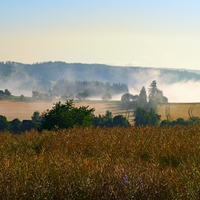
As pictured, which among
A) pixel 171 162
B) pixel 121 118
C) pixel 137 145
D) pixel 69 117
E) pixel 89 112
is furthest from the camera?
pixel 121 118

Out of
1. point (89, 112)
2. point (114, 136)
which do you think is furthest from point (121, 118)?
point (114, 136)

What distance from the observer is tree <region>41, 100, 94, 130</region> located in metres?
32.7

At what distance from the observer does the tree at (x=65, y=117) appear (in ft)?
107

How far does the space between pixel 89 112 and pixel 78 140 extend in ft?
86.0

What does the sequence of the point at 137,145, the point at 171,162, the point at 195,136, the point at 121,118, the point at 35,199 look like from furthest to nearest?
the point at 121,118
the point at 195,136
the point at 137,145
the point at 171,162
the point at 35,199

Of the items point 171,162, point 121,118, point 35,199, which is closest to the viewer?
point 35,199

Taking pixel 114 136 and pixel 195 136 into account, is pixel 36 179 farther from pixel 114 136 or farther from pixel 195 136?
pixel 195 136

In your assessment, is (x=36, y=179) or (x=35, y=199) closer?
(x=35, y=199)

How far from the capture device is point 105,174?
21.2 feet

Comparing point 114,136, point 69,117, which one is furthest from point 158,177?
point 69,117

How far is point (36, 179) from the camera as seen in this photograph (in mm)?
6438

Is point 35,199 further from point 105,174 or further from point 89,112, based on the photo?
point 89,112

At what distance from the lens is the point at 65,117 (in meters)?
34.2

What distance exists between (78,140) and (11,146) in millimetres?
1677
